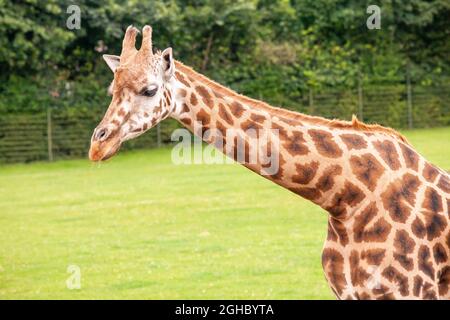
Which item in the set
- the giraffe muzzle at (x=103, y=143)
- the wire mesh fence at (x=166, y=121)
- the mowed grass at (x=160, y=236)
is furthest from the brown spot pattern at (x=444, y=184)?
the wire mesh fence at (x=166, y=121)

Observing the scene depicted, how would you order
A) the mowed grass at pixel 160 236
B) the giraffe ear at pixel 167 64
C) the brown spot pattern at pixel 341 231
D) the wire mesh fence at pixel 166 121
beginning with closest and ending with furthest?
1. the giraffe ear at pixel 167 64
2. the brown spot pattern at pixel 341 231
3. the mowed grass at pixel 160 236
4. the wire mesh fence at pixel 166 121

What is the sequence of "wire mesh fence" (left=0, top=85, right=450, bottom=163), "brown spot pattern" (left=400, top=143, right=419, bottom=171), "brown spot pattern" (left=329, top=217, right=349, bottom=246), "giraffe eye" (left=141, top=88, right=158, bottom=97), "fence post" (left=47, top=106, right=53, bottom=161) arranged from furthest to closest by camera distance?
1. "fence post" (left=47, top=106, right=53, bottom=161)
2. "wire mesh fence" (left=0, top=85, right=450, bottom=163)
3. "brown spot pattern" (left=400, top=143, right=419, bottom=171)
4. "brown spot pattern" (left=329, top=217, right=349, bottom=246)
5. "giraffe eye" (left=141, top=88, right=158, bottom=97)

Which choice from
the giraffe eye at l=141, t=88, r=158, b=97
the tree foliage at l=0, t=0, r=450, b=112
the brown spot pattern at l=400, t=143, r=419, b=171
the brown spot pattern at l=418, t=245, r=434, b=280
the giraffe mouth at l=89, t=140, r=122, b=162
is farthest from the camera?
the tree foliage at l=0, t=0, r=450, b=112

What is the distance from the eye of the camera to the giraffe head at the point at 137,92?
21.9 feet

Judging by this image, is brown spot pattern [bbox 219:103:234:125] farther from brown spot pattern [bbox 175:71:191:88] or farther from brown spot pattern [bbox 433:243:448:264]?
brown spot pattern [bbox 433:243:448:264]

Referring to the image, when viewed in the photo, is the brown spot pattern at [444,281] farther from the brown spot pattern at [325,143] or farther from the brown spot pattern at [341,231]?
the brown spot pattern at [325,143]

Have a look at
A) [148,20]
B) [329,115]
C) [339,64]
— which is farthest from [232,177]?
[339,64]

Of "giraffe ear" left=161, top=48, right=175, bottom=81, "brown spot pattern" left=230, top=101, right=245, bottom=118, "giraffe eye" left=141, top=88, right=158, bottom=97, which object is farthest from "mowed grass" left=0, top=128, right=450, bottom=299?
"giraffe eye" left=141, top=88, right=158, bottom=97

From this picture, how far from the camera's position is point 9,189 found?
29.2 meters

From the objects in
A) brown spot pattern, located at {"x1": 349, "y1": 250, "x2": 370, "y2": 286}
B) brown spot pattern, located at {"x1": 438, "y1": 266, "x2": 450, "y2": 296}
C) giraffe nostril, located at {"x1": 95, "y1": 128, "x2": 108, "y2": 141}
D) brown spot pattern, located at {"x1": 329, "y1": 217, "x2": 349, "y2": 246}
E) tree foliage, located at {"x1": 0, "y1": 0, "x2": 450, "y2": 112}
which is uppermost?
tree foliage, located at {"x1": 0, "y1": 0, "x2": 450, "y2": 112}

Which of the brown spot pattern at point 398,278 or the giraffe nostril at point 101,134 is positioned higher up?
the giraffe nostril at point 101,134

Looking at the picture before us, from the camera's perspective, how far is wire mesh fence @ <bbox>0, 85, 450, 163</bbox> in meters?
36.0

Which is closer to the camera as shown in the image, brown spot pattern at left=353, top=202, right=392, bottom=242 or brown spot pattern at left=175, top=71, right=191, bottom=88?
brown spot pattern at left=175, top=71, right=191, bottom=88
